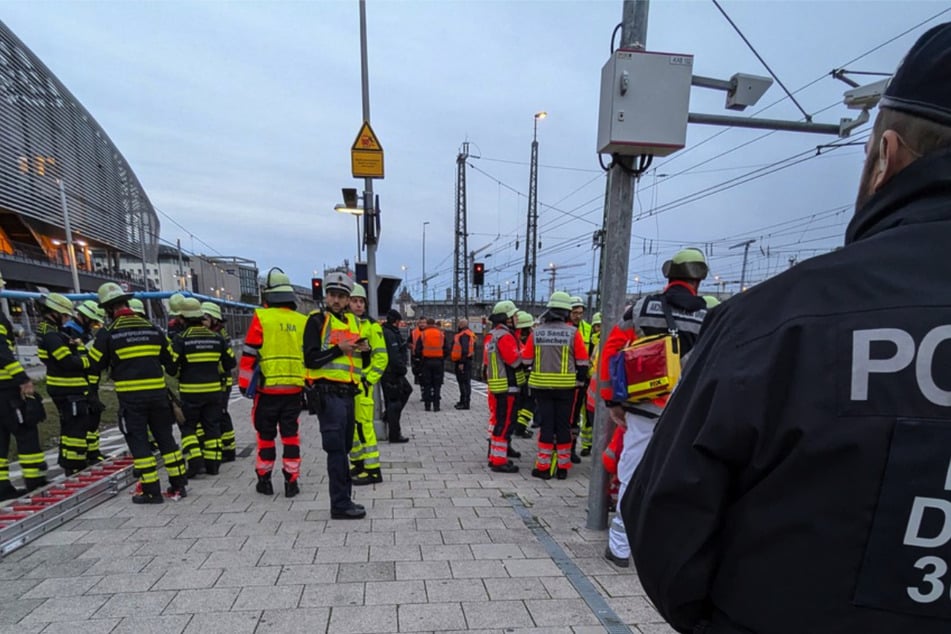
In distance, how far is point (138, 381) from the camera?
448cm

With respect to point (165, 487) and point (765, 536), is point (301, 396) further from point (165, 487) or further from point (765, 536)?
point (765, 536)

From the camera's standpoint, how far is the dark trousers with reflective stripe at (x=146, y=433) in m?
4.48

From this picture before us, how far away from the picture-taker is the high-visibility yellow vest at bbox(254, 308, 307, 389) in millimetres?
4707

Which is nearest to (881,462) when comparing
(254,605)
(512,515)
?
(254,605)

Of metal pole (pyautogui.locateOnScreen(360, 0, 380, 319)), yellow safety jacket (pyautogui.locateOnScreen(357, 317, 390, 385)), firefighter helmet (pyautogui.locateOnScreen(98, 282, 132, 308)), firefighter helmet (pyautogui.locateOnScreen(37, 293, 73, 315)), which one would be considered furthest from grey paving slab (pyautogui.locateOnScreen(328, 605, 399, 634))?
metal pole (pyautogui.locateOnScreen(360, 0, 380, 319))

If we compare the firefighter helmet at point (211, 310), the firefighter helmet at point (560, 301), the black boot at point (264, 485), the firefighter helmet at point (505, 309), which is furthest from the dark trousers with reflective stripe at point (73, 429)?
the firefighter helmet at point (560, 301)

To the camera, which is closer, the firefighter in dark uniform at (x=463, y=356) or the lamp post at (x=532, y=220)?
the firefighter in dark uniform at (x=463, y=356)

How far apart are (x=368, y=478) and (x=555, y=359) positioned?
8.56 ft

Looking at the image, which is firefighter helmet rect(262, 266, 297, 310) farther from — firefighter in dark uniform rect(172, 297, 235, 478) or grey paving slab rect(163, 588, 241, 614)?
grey paving slab rect(163, 588, 241, 614)

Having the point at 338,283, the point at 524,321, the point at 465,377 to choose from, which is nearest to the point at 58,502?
the point at 338,283

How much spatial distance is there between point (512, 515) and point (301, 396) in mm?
2629

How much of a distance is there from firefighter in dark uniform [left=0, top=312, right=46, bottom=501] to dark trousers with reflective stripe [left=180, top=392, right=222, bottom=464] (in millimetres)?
1380

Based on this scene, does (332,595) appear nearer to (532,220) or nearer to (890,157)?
(890,157)

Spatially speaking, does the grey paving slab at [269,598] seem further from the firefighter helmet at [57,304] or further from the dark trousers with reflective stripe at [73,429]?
the firefighter helmet at [57,304]
